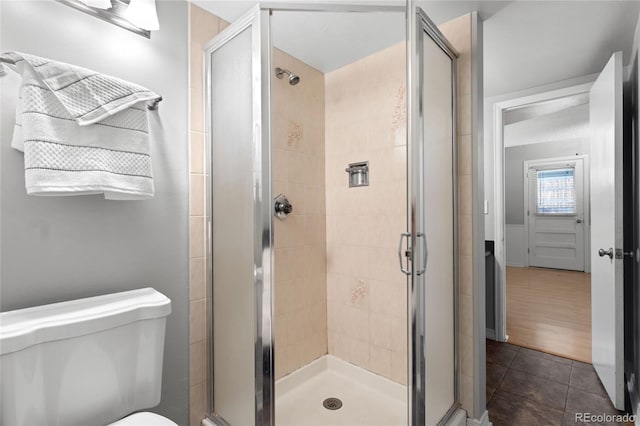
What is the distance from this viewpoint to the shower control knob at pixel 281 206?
2.02 m

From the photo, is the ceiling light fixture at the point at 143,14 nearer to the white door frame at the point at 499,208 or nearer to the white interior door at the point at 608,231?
the white interior door at the point at 608,231

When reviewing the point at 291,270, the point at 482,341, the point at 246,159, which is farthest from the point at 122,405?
the point at 482,341

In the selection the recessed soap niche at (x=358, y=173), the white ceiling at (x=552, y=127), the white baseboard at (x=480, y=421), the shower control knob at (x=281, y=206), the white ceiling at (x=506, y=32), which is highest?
the white ceiling at (x=552, y=127)

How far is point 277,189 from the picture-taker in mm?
2051

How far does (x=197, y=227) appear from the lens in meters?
1.58

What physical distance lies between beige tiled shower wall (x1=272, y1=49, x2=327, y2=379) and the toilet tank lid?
955 millimetres

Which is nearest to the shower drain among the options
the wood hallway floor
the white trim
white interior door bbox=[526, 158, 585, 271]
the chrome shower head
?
the wood hallway floor

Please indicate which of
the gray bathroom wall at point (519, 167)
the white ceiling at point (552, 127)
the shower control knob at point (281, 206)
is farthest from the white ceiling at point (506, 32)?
the gray bathroom wall at point (519, 167)

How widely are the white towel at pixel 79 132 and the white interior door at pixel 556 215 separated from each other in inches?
269

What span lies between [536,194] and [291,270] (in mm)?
5946

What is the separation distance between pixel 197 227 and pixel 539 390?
7.88 ft

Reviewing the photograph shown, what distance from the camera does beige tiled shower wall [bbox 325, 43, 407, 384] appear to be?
6.64 feet

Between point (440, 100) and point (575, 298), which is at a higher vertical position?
point (440, 100)

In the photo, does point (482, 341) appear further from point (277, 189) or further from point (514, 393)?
point (277, 189)
